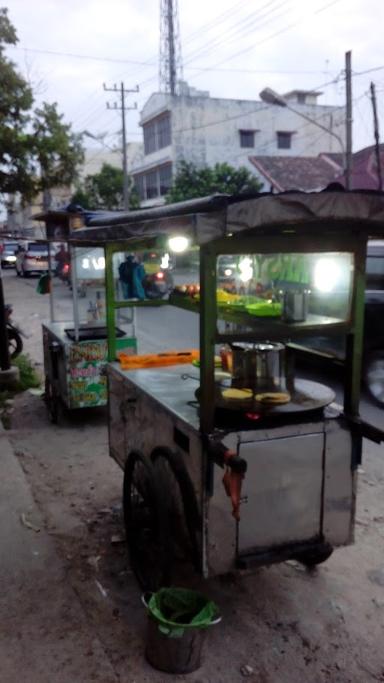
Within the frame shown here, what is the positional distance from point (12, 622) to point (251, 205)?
8.42ft

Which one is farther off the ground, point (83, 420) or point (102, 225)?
point (102, 225)

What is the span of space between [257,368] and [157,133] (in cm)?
3687

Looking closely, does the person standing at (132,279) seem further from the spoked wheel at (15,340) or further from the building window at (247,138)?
the building window at (247,138)

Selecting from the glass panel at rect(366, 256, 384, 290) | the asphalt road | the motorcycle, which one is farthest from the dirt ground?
the motorcycle

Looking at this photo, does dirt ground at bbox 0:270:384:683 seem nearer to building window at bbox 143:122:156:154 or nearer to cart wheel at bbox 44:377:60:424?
cart wheel at bbox 44:377:60:424

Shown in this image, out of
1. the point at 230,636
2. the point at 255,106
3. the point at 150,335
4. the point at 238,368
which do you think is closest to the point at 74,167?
the point at 150,335

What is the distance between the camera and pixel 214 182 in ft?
96.0

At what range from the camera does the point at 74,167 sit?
18.0m

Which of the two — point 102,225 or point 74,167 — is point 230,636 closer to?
point 102,225

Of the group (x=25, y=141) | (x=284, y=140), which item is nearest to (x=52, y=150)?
(x=25, y=141)

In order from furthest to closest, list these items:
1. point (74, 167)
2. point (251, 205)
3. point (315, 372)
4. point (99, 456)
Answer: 1. point (74, 167)
2. point (315, 372)
3. point (99, 456)
4. point (251, 205)

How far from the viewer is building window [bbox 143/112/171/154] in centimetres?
3638

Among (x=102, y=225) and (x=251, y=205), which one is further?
(x=102, y=225)

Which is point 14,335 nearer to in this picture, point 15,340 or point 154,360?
point 15,340
